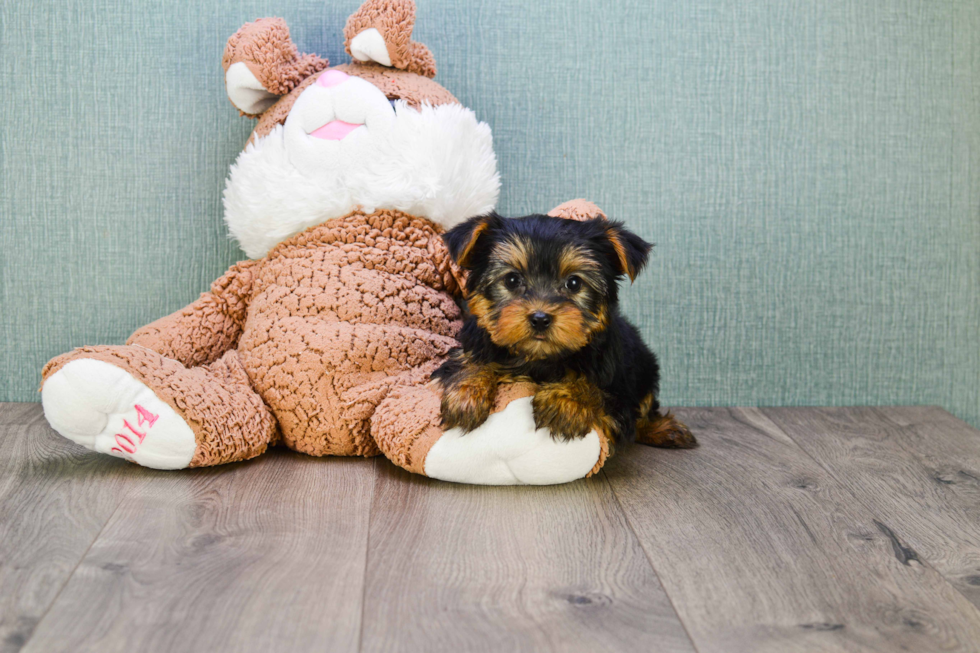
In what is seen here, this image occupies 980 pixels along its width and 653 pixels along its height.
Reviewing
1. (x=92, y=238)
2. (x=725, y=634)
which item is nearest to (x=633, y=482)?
(x=725, y=634)

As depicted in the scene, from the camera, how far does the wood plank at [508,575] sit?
1.38 metres

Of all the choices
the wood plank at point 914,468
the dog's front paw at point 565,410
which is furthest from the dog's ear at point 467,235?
the wood plank at point 914,468

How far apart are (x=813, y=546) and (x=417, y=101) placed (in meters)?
1.58

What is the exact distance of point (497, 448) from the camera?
6.45 ft

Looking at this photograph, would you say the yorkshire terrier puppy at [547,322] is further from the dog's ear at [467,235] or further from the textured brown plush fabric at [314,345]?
the textured brown plush fabric at [314,345]

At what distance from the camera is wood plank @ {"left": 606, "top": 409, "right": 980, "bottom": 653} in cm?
142

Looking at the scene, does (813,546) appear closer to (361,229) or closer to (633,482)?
(633,482)

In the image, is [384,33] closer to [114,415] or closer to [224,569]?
[114,415]

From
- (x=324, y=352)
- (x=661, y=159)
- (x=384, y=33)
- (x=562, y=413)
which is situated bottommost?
(x=562, y=413)

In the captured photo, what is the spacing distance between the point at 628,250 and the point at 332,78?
1.04 meters

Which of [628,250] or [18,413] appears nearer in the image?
[628,250]

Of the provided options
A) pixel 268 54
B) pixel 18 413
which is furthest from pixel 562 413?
pixel 18 413

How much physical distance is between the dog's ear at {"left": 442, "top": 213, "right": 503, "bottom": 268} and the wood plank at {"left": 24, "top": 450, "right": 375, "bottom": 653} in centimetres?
64

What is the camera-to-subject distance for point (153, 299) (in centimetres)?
273
